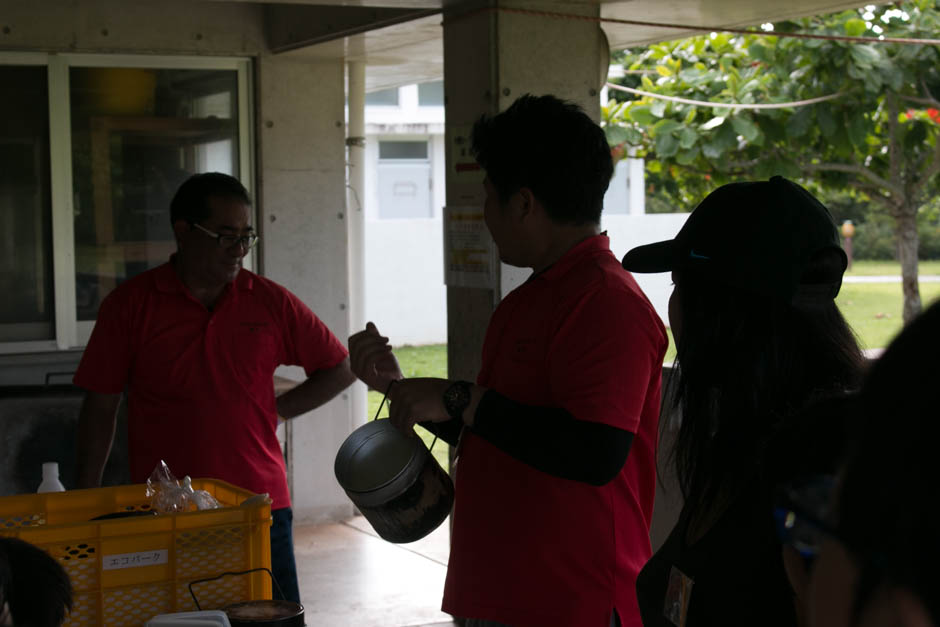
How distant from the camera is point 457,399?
6.75 feet

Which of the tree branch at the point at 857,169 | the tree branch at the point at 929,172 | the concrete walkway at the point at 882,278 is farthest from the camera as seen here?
the concrete walkway at the point at 882,278

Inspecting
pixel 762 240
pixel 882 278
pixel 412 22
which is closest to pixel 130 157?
pixel 412 22

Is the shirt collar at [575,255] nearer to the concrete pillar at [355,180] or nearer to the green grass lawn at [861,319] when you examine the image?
the concrete pillar at [355,180]

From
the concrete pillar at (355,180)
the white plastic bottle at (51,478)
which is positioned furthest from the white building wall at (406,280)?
the white plastic bottle at (51,478)

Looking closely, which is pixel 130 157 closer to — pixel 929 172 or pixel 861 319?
pixel 929 172

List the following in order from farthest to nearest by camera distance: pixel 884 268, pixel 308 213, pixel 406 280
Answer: pixel 884 268 < pixel 406 280 < pixel 308 213

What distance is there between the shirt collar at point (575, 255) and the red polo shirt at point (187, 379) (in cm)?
118

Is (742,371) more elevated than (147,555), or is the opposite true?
(742,371)

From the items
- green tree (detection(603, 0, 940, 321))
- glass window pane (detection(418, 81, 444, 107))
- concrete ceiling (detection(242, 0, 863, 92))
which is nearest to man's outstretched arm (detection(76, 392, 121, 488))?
concrete ceiling (detection(242, 0, 863, 92))

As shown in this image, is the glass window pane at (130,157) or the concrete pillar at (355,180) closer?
the glass window pane at (130,157)

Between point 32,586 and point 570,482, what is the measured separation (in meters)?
1.03

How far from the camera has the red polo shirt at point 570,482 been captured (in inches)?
78.1

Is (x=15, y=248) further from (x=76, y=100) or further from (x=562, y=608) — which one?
(x=562, y=608)

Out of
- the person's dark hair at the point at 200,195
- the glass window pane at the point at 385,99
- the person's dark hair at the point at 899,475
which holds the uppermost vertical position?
the glass window pane at the point at 385,99
